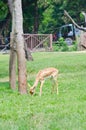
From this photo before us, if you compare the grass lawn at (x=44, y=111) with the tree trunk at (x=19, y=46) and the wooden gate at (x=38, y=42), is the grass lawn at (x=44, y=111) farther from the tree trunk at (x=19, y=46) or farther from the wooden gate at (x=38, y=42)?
the wooden gate at (x=38, y=42)

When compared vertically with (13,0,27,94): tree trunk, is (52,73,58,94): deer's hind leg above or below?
below

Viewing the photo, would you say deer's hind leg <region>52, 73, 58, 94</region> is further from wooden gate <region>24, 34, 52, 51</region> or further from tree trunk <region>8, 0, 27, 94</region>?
wooden gate <region>24, 34, 52, 51</region>

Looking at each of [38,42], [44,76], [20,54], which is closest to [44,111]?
[44,76]

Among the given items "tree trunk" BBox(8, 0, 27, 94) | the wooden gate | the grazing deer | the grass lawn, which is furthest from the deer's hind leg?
the wooden gate

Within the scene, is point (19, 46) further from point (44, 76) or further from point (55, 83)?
point (55, 83)

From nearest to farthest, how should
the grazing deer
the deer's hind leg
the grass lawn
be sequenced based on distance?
the grass lawn < the grazing deer < the deer's hind leg

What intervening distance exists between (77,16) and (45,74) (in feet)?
173

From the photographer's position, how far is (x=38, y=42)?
52.0m

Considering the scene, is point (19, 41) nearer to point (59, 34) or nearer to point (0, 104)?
point (0, 104)

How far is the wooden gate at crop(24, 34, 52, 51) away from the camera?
51312 mm

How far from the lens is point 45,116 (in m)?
10.1

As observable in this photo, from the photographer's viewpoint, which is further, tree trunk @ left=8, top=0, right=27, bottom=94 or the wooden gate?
the wooden gate

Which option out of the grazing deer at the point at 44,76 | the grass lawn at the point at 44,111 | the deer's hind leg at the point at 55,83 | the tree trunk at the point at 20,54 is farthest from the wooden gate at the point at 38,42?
the tree trunk at the point at 20,54

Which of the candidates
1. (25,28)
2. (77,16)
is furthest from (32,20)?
(77,16)
